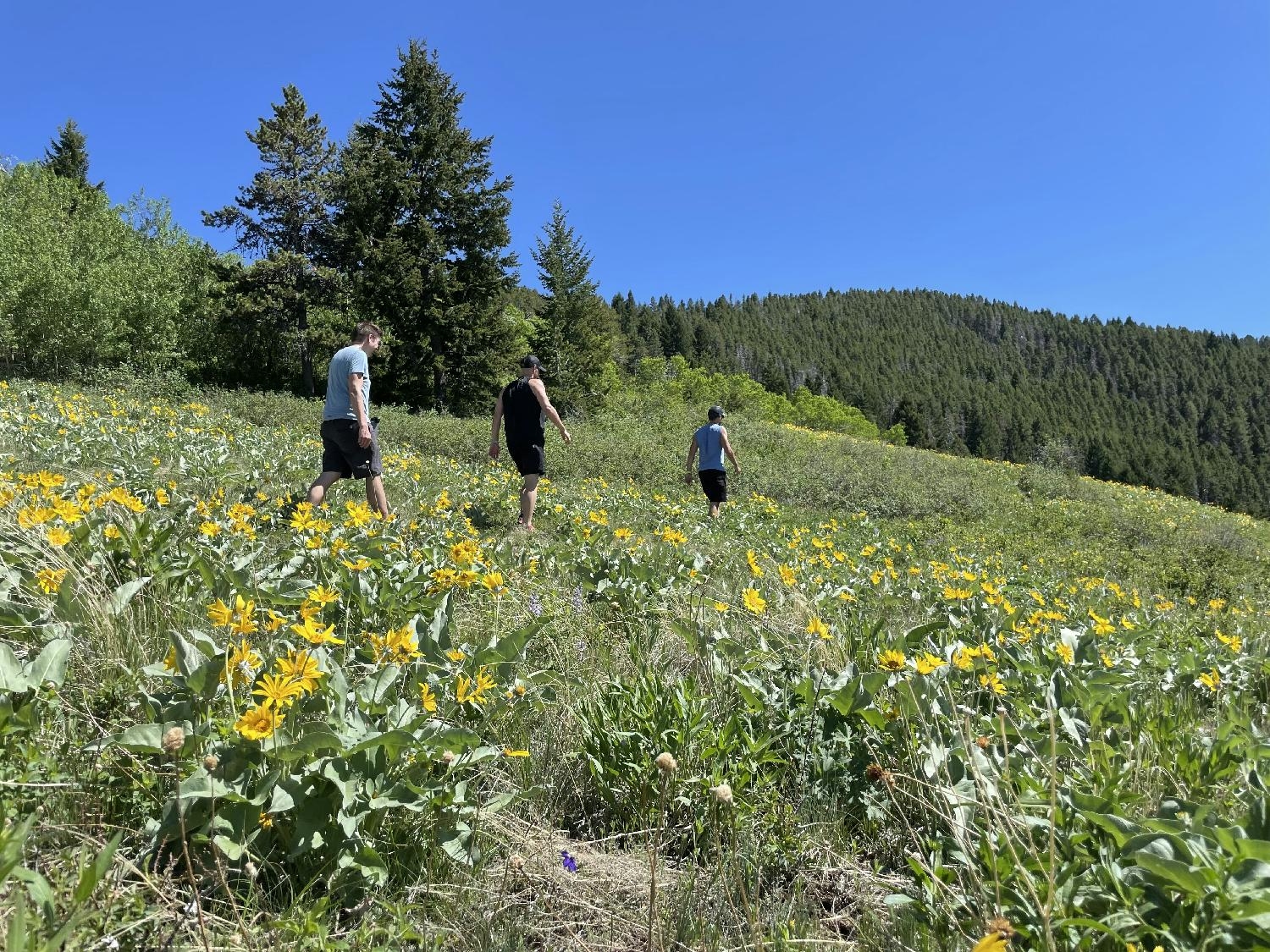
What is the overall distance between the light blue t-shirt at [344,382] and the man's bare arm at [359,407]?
0.04 metres

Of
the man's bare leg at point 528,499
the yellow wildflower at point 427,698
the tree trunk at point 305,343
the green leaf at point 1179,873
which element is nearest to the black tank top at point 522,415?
the man's bare leg at point 528,499

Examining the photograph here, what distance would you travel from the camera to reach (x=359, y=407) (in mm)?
5492

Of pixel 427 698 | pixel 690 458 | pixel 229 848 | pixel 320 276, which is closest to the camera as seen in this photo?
pixel 229 848

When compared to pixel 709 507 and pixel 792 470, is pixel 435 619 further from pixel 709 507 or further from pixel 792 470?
pixel 792 470

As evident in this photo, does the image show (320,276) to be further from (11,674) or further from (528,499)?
(11,674)

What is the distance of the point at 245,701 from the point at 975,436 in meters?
125

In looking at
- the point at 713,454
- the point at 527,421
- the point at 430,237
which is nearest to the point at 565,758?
the point at 527,421

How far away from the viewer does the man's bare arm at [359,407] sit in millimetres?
5407

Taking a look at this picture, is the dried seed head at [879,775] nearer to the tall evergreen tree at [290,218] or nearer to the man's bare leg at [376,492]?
the man's bare leg at [376,492]

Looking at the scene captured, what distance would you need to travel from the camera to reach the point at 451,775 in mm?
1831

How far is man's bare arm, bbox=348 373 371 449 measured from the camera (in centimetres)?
541

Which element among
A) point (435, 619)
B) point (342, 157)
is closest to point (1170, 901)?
point (435, 619)

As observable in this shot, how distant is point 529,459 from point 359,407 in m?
1.78

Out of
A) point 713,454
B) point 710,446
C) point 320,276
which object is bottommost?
point 713,454
